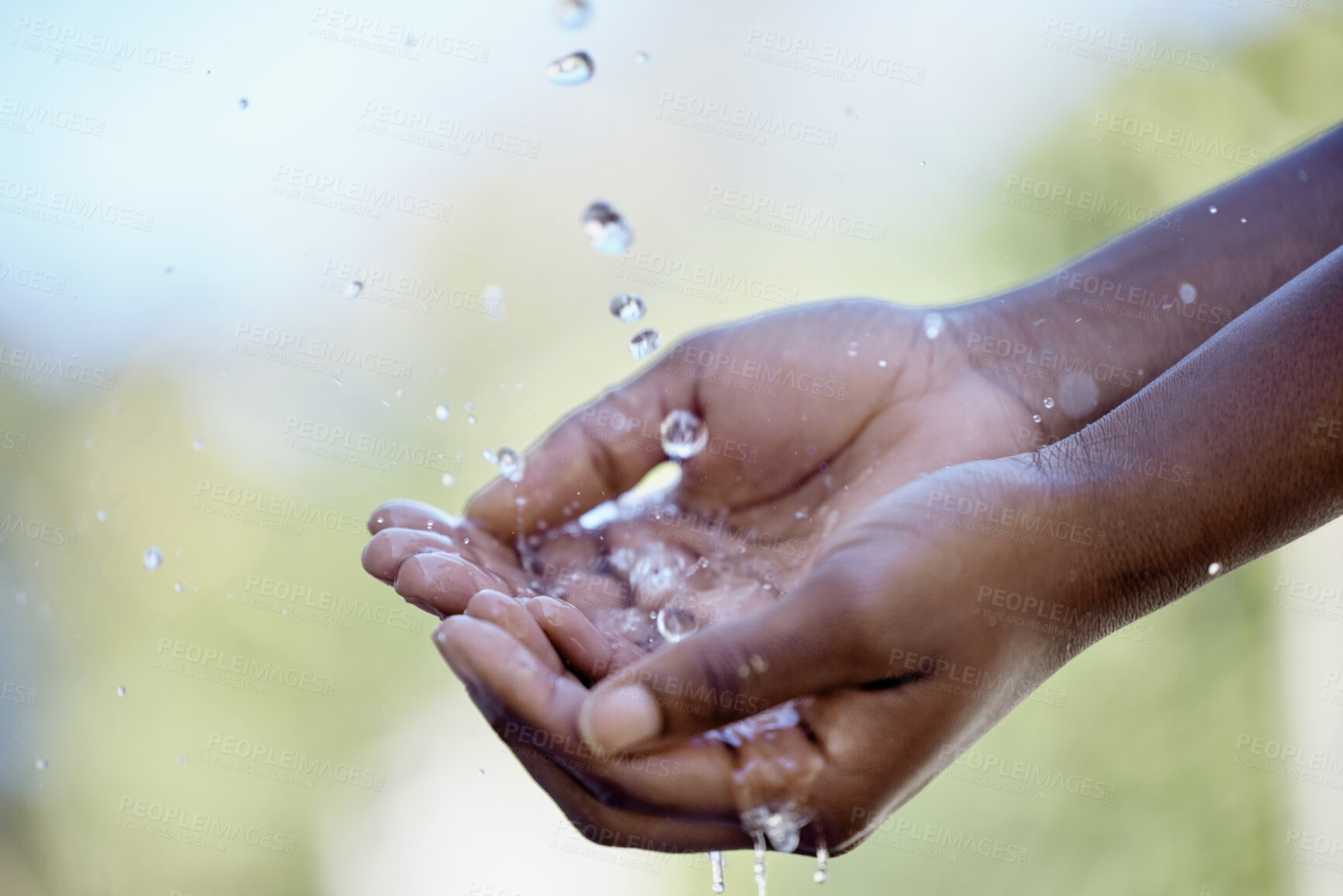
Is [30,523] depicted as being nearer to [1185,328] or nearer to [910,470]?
[910,470]

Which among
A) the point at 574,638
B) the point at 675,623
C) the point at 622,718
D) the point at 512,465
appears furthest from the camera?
the point at 512,465

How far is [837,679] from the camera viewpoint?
0.56 m

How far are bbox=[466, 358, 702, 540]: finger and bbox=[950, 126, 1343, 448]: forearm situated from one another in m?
0.28

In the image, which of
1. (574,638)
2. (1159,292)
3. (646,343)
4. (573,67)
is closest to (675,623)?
(574,638)

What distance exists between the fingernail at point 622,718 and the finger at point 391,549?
0.23 meters

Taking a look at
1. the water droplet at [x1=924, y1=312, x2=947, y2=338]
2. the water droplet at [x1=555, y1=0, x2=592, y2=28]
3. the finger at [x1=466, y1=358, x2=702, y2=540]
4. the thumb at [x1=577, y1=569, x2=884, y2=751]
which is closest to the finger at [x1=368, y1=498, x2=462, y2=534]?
the finger at [x1=466, y1=358, x2=702, y2=540]

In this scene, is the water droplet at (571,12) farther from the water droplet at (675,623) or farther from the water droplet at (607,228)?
the water droplet at (675,623)

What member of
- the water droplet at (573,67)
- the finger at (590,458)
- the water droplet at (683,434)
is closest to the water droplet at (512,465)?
the finger at (590,458)

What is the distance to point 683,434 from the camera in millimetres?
895

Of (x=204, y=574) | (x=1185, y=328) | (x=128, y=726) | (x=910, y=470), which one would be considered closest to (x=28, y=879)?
(x=128, y=726)

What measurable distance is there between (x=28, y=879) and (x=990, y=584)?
1470 millimetres

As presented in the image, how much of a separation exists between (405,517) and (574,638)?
222 millimetres

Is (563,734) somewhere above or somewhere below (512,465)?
below

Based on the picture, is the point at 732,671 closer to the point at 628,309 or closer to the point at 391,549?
the point at 391,549
